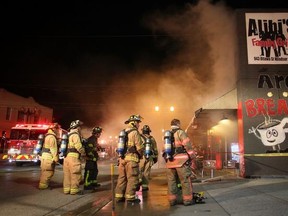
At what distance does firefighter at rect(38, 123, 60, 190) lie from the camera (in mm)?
8953

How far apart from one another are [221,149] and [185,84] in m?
5.59

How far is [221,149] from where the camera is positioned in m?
20.0

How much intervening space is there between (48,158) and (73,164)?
4.56 ft

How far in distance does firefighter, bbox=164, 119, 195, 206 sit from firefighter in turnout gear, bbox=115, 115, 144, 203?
0.72m

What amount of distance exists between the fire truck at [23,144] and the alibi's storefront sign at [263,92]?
1167cm

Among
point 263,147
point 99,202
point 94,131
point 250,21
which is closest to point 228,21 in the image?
point 250,21

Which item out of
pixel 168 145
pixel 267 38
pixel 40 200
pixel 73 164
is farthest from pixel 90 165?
pixel 267 38

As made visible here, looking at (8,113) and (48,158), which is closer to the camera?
(48,158)

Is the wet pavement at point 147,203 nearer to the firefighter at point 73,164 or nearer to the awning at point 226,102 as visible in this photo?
the firefighter at point 73,164

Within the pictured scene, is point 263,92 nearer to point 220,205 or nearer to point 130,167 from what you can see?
point 220,205

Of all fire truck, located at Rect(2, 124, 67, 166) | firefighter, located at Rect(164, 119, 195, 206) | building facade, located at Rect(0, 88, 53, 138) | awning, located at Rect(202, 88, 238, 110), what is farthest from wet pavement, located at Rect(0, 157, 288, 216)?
building facade, located at Rect(0, 88, 53, 138)

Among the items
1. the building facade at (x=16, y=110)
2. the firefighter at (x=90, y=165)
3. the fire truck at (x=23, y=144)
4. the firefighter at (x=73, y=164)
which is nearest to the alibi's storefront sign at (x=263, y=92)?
the firefighter at (x=90, y=165)

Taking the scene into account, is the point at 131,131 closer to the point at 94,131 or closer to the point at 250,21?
the point at 94,131

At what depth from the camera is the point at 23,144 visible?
18672mm
